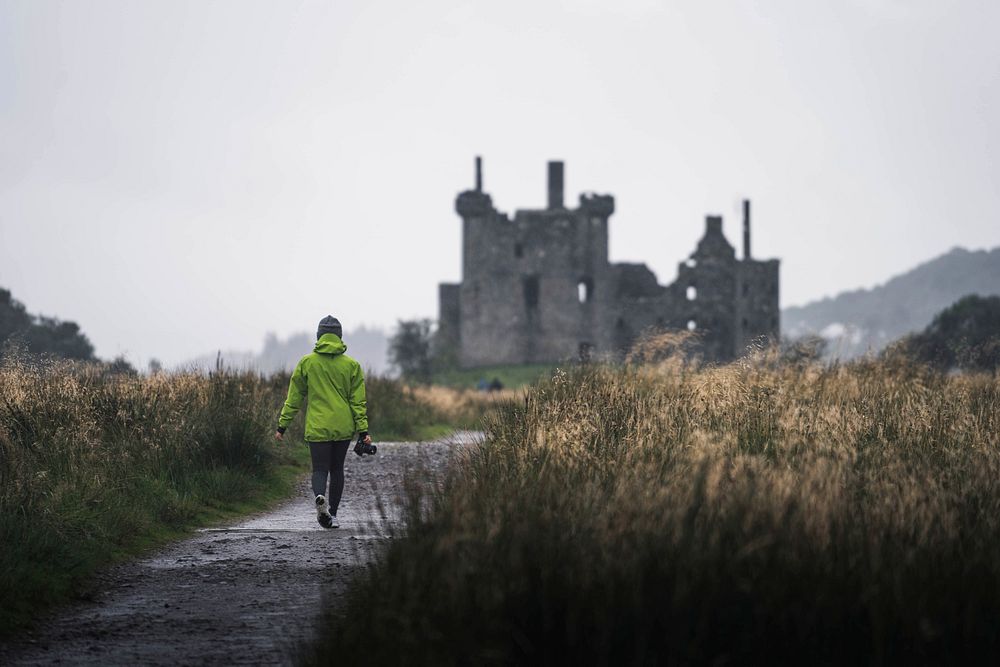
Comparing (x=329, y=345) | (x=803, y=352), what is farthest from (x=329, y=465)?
(x=803, y=352)

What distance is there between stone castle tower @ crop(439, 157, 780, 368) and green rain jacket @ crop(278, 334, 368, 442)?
42444mm

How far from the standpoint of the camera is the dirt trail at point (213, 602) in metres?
5.57

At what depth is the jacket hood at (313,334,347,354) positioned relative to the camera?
30.1 feet

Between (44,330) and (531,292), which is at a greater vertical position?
(531,292)

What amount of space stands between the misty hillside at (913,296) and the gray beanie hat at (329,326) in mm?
149658

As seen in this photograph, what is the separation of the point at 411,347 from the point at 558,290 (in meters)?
6.64

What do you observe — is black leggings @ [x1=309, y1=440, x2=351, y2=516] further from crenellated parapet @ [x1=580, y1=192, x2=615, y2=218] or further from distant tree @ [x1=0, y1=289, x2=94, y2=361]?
crenellated parapet @ [x1=580, y1=192, x2=615, y2=218]

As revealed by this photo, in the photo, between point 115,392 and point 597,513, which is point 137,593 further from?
point 115,392

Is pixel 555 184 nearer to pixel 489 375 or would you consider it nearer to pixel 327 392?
pixel 489 375

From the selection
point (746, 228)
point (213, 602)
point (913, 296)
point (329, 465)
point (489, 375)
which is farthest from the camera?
point (913, 296)

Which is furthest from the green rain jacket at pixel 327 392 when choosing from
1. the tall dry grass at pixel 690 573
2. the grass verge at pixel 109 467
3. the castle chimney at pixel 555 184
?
the castle chimney at pixel 555 184

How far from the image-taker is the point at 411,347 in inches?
2042

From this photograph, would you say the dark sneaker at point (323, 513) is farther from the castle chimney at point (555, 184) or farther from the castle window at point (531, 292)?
the castle chimney at point (555, 184)

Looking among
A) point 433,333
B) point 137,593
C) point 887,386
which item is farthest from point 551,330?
point 137,593
